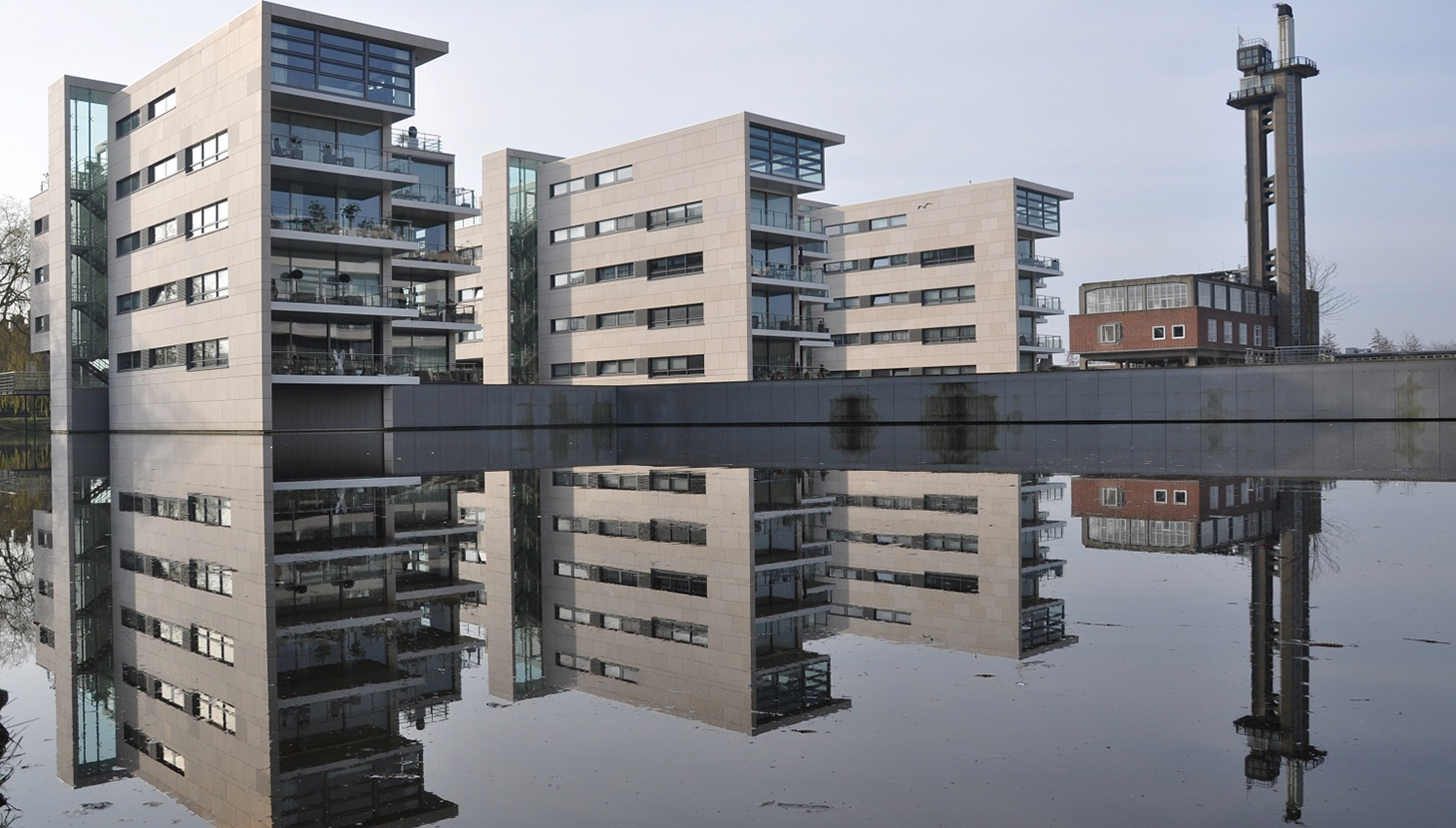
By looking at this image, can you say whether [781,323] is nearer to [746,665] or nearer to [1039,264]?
[1039,264]

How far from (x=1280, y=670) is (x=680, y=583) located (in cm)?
542

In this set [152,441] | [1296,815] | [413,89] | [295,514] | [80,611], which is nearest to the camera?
[1296,815]

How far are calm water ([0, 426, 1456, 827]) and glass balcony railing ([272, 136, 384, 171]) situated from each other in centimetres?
3102

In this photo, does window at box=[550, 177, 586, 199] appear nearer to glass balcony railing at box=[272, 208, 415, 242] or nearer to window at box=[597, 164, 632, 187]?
window at box=[597, 164, 632, 187]

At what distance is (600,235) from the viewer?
67.0 metres

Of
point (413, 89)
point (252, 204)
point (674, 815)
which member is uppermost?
point (413, 89)

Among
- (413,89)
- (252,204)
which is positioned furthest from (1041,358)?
(252,204)

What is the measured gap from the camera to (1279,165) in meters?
86.9

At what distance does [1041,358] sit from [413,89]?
46.3 metres

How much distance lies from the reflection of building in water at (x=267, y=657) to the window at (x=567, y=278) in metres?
51.8

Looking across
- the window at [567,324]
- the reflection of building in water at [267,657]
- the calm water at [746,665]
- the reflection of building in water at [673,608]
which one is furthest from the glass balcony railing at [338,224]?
the reflection of building in water at [673,608]

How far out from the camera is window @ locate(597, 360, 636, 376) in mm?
65562

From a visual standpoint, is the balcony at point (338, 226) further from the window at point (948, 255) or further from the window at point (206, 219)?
the window at point (948, 255)

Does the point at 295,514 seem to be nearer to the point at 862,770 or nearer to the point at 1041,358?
the point at 862,770
